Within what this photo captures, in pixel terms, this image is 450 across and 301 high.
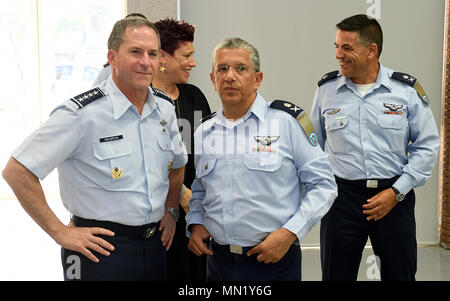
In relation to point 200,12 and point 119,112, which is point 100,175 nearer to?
point 119,112

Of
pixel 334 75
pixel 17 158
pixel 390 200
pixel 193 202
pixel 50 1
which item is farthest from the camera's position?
pixel 50 1

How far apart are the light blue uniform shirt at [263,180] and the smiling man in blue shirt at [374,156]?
789 mm

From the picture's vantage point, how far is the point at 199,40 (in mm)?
4488

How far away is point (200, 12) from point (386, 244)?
2.66 meters

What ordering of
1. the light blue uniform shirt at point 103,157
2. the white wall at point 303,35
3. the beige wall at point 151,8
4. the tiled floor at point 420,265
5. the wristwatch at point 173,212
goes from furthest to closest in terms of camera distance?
the white wall at point 303,35, the beige wall at point 151,8, the tiled floor at point 420,265, the wristwatch at point 173,212, the light blue uniform shirt at point 103,157

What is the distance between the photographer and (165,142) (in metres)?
2.07

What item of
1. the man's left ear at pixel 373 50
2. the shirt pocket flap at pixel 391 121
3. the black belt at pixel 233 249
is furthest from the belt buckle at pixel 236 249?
the man's left ear at pixel 373 50

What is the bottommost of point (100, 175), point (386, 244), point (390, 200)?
point (386, 244)

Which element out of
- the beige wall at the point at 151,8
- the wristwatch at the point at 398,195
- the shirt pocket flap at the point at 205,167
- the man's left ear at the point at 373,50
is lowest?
the wristwatch at the point at 398,195

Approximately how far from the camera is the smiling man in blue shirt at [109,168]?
1808 millimetres

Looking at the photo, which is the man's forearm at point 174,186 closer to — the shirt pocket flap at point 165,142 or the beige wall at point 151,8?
the shirt pocket flap at point 165,142

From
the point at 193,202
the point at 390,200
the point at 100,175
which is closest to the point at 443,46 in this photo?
the point at 390,200

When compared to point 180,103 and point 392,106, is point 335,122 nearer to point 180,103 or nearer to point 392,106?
point 392,106

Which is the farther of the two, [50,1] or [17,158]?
[50,1]
